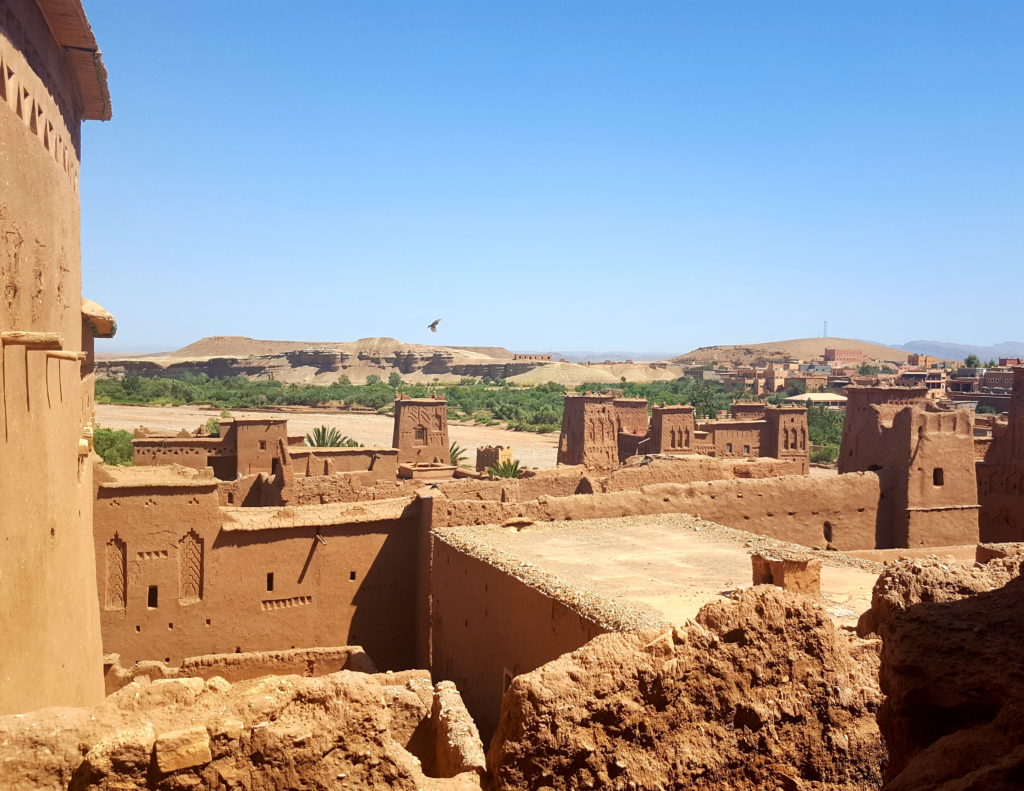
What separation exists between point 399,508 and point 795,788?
10.6 m

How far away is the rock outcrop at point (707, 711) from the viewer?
179 inches

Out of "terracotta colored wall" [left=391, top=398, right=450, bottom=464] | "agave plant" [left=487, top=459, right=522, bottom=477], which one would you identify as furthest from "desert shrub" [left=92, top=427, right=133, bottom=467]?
"terracotta colored wall" [left=391, top=398, right=450, bottom=464]

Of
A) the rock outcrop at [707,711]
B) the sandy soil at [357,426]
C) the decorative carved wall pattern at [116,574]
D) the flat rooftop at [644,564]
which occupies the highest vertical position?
the rock outcrop at [707,711]

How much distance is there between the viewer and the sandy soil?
55.5 m

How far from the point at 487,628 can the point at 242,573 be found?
4.28 metres

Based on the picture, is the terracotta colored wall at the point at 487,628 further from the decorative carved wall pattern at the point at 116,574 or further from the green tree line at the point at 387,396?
the green tree line at the point at 387,396

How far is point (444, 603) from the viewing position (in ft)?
44.0

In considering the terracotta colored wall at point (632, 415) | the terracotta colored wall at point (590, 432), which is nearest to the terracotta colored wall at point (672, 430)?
the terracotta colored wall at point (590, 432)

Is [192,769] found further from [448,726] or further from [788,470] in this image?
[788,470]

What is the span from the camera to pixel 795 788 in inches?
185

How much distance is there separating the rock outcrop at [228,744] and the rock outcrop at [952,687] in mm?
2142

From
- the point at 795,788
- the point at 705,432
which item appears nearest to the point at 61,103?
the point at 795,788

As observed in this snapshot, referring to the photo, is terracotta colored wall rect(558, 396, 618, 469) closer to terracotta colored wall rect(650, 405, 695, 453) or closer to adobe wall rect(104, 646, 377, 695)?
terracotta colored wall rect(650, 405, 695, 453)

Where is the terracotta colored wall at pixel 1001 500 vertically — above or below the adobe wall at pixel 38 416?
below
